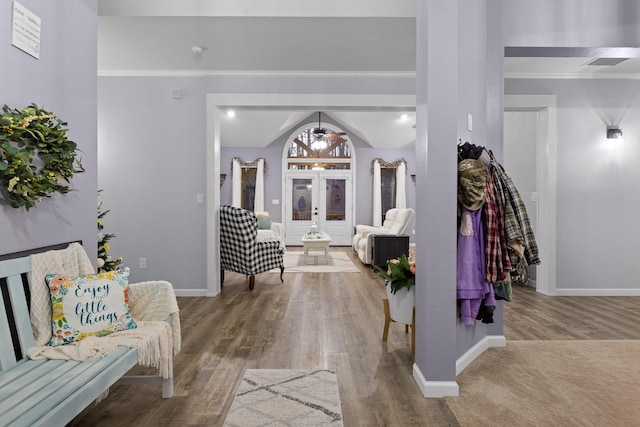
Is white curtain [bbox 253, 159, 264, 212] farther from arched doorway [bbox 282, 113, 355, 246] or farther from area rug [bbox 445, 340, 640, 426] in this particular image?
area rug [bbox 445, 340, 640, 426]

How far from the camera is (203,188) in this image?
4.38 m

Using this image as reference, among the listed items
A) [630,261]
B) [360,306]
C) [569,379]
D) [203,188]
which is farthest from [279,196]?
[569,379]

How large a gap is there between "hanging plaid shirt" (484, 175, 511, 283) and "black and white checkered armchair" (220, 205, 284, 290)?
297cm

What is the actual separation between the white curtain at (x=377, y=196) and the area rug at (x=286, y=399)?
7269 millimetres

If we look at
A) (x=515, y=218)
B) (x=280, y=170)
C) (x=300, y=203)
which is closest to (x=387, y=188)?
(x=300, y=203)

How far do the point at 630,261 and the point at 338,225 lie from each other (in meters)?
6.07

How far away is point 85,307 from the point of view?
1.76 meters

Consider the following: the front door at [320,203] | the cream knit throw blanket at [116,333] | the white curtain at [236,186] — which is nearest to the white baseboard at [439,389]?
the cream knit throw blanket at [116,333]

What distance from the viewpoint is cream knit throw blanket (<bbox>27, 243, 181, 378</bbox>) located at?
164 centimetres

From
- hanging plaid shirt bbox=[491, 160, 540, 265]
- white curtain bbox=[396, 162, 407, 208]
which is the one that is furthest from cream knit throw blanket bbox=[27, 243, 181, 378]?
white curtain bbox=[396, 162, 407, 208]

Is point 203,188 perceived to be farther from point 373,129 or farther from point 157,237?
point 373,129

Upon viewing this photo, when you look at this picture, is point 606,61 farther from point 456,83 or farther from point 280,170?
point 280,170

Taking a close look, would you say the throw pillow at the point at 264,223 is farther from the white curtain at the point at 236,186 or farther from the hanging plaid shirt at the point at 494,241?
the hanging plaid shirt at the point at 494,241

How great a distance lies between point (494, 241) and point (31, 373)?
2.24 m
